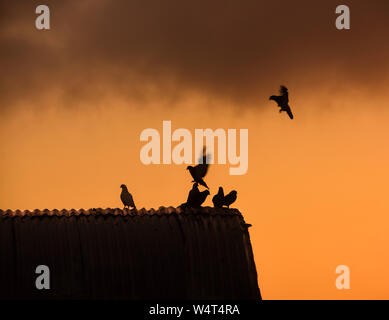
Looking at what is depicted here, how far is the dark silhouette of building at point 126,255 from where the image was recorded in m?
27.6

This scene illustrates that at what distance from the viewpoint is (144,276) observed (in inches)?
1097

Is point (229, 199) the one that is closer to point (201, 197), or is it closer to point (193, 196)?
point (201, 197)

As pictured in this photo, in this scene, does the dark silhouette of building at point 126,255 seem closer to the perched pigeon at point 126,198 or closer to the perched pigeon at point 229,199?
the perched pigeon at point 229,199

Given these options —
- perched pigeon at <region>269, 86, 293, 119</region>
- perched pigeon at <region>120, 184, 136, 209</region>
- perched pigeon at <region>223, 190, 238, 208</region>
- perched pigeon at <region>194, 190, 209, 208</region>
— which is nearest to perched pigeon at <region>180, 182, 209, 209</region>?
perched pigeon at <region>194, 190, 209, 208</region>

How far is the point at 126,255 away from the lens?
2800 cm

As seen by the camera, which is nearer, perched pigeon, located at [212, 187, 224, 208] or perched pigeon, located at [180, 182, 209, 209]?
perched pigeon, located at [180, 182, 209, 209]

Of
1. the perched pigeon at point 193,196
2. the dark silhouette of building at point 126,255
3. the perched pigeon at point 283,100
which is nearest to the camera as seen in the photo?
the dark silhouette of building at point 126,255

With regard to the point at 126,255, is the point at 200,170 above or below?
above

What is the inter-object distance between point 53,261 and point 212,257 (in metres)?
4.12

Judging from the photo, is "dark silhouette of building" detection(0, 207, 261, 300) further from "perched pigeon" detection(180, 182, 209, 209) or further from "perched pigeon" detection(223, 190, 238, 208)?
"perched pigeon" detection(223, 190, 238, 208)

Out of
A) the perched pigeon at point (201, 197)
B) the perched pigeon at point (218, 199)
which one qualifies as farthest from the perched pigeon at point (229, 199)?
the perched pigeon at point (201, 197)

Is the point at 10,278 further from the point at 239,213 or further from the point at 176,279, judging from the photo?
the point at 239,213

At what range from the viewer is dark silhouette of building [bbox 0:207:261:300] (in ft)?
90.4

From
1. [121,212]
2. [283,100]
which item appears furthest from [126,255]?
[283,100]
